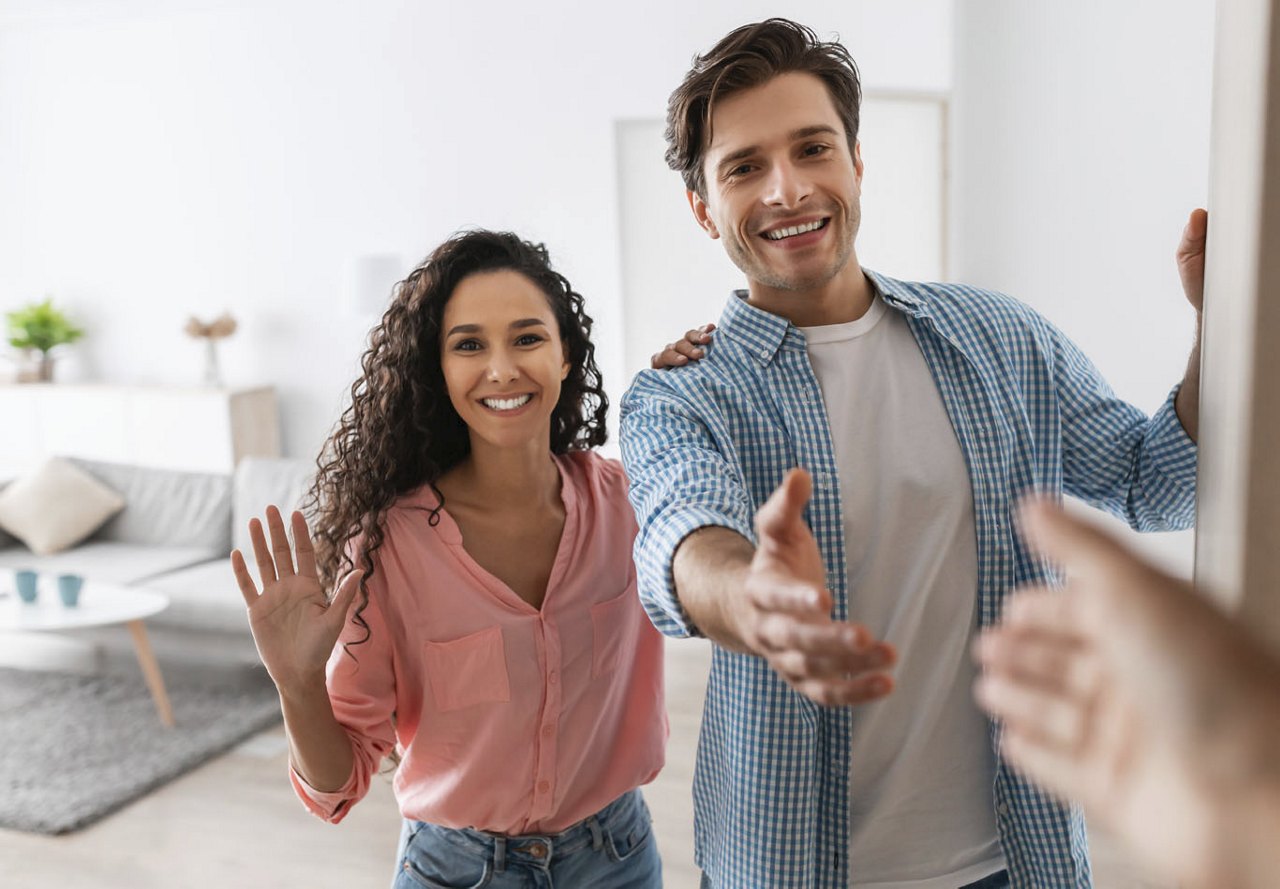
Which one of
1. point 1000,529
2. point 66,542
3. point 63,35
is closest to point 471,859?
point 1000,529

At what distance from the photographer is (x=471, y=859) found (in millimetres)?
1372

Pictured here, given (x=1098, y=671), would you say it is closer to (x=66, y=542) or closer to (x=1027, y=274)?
(x=1027, y=274)

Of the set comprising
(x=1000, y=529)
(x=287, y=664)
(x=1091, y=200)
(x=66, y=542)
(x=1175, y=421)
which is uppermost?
(x=1091, y=200)

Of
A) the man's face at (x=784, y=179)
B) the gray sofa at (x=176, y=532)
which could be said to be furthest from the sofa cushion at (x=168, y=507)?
the man's face at (x=784, y=179)

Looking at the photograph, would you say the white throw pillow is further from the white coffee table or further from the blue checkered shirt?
the blue checkered shirt

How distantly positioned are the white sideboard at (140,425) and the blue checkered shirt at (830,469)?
16.9 feet

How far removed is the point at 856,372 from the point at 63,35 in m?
6.82

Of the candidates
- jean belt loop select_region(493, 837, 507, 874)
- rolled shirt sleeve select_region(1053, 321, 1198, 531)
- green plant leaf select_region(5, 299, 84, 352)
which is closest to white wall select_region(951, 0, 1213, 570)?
rolled shirt sleeve select_region(1053, 321, 1198, 531)

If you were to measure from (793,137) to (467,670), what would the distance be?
29.4 inches

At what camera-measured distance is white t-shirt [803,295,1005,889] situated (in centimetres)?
118

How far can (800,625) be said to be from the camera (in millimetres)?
626

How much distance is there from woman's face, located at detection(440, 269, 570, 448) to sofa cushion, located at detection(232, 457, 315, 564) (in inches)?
128

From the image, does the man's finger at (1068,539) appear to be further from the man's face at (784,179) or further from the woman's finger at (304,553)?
the woman's finger at (304,553)

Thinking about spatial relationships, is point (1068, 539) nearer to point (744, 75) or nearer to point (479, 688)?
Result: point (744, 75)
